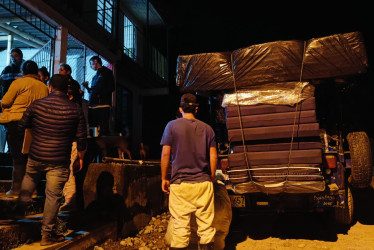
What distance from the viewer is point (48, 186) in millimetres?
3168

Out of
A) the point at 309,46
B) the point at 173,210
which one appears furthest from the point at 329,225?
the point at 173,210

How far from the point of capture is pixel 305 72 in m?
4.25

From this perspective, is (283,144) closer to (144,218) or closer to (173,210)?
(173,210)

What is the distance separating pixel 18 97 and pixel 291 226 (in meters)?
5.32

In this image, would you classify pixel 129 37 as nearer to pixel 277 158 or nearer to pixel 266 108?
pixel 266 108

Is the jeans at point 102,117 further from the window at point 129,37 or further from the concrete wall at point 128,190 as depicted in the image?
the window at point 129,37

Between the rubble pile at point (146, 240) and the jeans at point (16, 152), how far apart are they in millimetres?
1500

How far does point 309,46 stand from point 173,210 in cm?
322

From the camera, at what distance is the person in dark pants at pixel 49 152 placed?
313cm

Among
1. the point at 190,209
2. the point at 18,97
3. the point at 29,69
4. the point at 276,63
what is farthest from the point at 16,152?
the point at 276,63

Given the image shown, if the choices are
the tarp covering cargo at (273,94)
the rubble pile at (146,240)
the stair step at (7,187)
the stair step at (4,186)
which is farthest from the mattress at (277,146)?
the stair step at (4,186)

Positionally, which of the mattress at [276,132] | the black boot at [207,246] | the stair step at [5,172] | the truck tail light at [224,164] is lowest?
the black boot at [207,246]

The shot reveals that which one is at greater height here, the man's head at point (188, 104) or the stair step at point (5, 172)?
the man's head at point (188, 104)

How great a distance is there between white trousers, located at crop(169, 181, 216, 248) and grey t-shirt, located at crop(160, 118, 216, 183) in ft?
0.32
